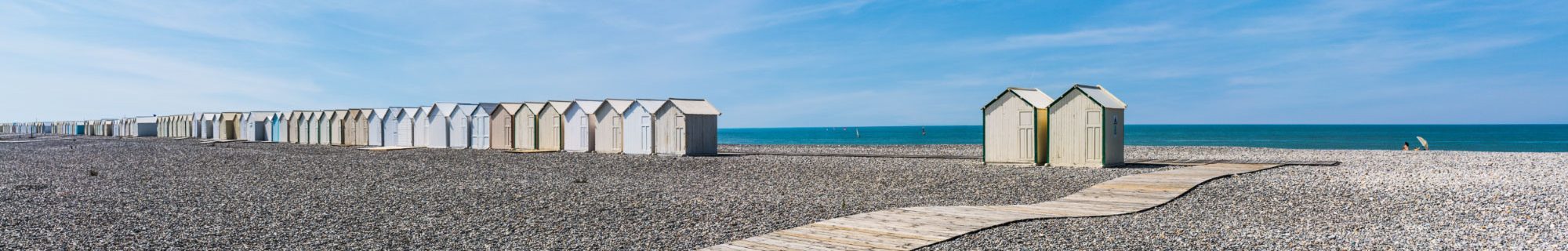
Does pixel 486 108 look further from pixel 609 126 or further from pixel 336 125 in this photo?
pixel 336 125

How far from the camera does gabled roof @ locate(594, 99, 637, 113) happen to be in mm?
29266

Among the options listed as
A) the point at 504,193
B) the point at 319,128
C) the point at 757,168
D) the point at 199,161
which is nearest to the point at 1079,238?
the point at 504,193

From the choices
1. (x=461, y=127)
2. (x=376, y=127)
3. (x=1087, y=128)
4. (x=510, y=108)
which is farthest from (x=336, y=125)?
(x=1087, y=128)

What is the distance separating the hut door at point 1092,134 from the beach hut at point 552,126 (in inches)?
694

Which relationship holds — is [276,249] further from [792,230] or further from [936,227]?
[936,227]

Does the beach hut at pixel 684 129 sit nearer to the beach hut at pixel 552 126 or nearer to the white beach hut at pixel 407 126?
the beach hut at pixel 552 126

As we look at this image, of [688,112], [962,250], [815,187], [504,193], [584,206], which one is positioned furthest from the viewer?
[688,112]

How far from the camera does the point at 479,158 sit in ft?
82.0

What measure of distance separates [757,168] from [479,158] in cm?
913

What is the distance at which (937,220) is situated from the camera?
950cm

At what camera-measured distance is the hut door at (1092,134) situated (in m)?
19.1

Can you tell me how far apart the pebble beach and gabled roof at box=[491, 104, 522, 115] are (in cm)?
1341

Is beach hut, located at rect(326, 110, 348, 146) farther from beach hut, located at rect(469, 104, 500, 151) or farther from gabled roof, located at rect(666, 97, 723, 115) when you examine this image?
gabled roof, located at rect(666, 97, 723, 115)

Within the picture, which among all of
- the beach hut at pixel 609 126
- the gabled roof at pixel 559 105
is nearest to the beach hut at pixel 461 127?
the gabled roof at pixel 559 105
